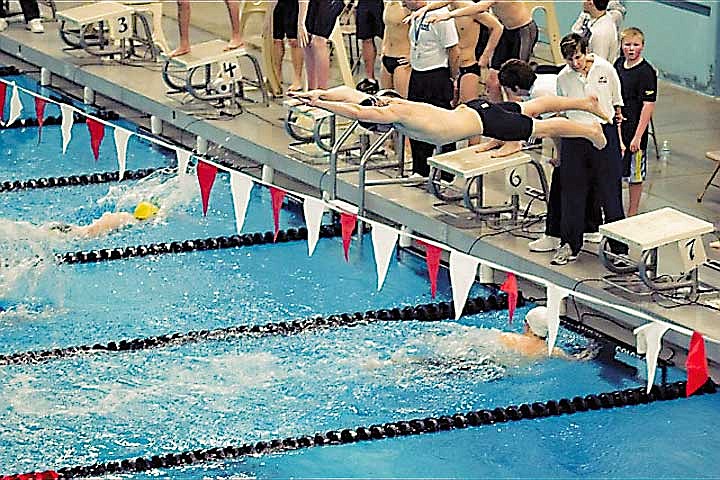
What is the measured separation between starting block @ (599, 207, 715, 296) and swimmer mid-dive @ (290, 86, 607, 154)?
22.1 inches

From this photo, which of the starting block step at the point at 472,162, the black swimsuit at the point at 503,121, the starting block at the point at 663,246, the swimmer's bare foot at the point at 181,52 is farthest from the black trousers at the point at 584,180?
the swimmer's bare foot at the point at 181,52

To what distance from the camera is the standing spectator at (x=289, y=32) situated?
10.4m

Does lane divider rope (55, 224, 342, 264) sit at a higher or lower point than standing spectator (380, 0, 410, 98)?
lower

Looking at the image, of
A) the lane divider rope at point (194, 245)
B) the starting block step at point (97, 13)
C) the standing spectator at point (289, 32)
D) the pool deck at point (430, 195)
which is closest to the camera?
the pool deck at point (430, 195)

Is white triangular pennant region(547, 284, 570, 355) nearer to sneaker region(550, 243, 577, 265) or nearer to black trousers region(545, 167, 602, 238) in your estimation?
sneaker region(550, 243, 577, 265)

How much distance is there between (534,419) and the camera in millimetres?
7016

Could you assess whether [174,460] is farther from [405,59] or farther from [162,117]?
[162,117]

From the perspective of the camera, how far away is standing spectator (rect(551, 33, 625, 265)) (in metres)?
7.57

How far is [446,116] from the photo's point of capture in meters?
7.00

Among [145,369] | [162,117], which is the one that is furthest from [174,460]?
[162,117]

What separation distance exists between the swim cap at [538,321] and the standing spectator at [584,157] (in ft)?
0.97

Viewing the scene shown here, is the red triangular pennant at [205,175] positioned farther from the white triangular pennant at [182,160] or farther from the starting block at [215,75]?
the starting block at [215,75]

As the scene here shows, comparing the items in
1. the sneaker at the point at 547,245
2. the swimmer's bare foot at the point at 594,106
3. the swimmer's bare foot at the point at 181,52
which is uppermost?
the swimmer's bare foot at the point at 594,106

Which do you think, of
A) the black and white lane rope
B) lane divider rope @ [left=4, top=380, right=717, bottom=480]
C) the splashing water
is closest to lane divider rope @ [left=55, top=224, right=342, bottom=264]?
the splashing water
